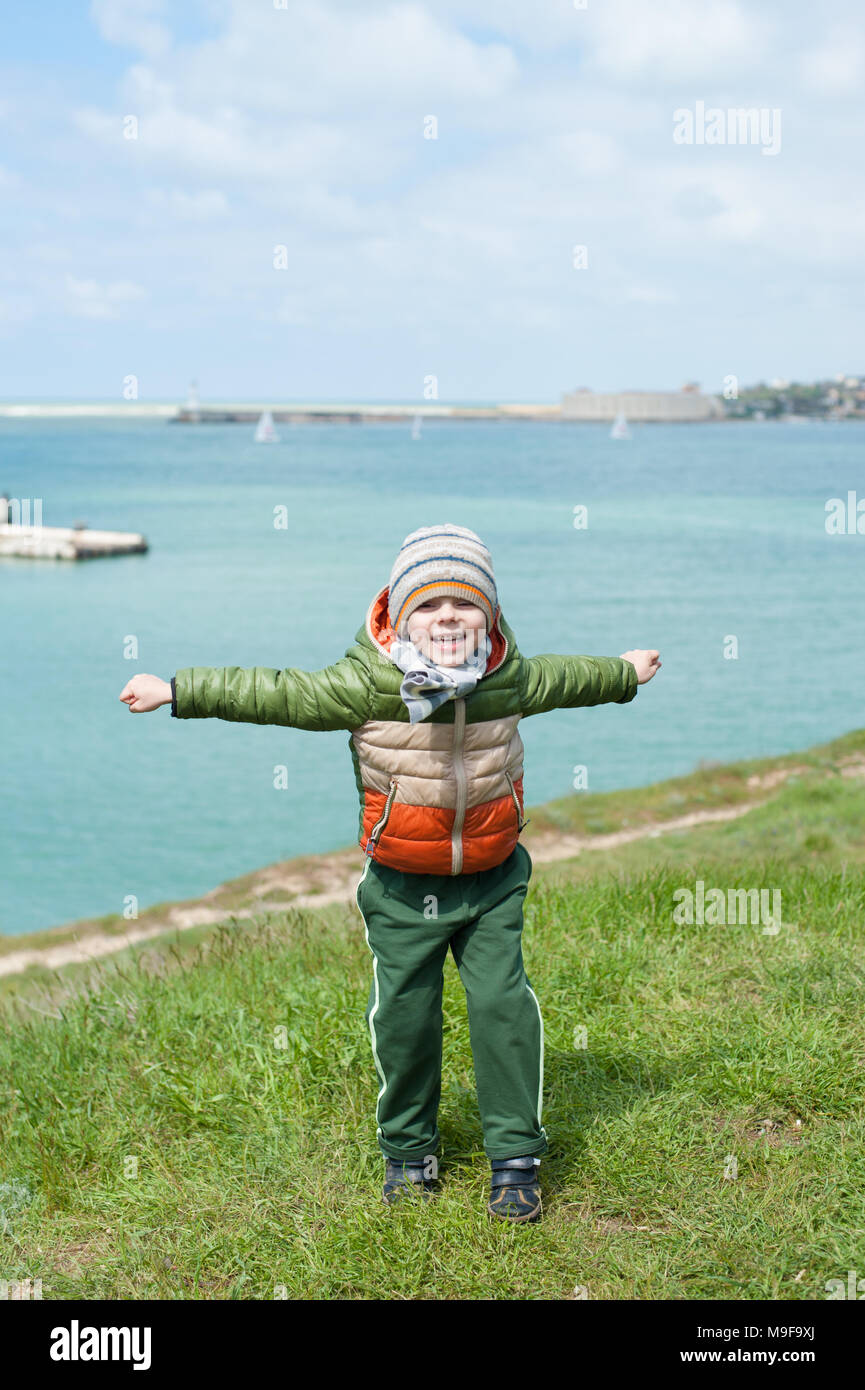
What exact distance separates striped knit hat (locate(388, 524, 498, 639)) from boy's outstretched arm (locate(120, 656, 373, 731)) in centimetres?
22

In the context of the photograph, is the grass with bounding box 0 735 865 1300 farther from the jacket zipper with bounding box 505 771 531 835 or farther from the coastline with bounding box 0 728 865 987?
the coastline with bounding box 0 728 865 987

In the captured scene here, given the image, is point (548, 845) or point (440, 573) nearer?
point (440, 573)

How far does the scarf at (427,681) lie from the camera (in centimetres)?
310

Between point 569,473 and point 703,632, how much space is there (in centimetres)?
6951

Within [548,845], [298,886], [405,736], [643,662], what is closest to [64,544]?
[298,886]

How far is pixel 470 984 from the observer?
3.45m

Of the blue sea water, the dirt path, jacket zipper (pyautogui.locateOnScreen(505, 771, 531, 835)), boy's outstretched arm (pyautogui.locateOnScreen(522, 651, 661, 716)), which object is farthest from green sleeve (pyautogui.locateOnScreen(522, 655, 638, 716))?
the blue sea water

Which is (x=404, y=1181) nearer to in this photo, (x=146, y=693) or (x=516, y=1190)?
(x=516, y=1190)

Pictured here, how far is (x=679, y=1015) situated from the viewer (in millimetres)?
4430

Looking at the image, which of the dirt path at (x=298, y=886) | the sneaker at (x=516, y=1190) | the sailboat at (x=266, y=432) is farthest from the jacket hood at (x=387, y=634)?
the sailboat at (x=266, y=432)

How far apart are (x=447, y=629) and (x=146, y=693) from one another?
32.4 inches

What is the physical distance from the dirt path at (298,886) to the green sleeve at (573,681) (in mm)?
10601

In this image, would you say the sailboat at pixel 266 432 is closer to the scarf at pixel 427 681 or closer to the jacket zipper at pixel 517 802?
the jacket zipper at pixel 517 802

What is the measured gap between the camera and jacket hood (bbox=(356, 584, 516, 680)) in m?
3.32
